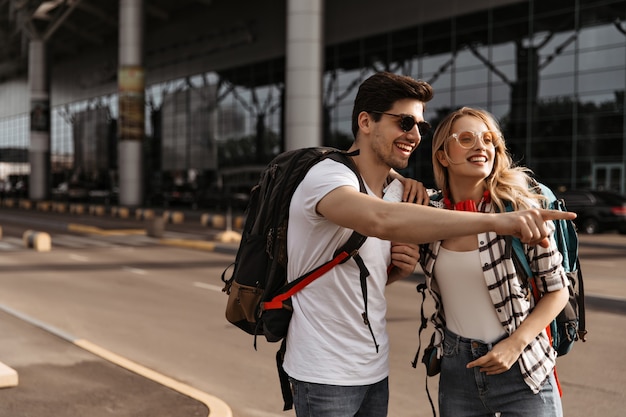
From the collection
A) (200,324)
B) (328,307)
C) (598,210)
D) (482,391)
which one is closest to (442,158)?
(328,307)

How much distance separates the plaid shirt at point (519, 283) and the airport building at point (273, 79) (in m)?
24.2

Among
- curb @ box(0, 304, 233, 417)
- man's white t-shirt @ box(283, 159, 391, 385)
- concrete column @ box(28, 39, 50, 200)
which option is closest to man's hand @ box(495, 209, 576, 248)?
man's white t-shirt @ box(283, 159, 391, 385)

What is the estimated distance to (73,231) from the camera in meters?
28.7

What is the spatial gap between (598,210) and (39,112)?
166 ft

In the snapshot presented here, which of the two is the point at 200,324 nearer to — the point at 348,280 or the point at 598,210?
the point at 348,280

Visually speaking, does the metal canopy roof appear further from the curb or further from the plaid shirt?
the plaid shirt

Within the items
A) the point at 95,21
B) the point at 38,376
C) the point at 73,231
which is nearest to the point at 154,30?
the point at 95,21

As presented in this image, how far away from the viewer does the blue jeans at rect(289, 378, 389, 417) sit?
8.16 feet

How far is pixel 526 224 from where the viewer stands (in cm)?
205

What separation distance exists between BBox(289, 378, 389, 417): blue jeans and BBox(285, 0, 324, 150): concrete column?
23870 mm

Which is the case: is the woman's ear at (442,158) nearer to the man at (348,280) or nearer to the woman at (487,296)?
the woman at (487,296)

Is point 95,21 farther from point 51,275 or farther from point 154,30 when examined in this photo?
point 51,275

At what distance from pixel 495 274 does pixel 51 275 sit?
1357 cm

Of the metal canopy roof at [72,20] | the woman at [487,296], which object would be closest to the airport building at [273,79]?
the metal canopy roof at [72,20]
